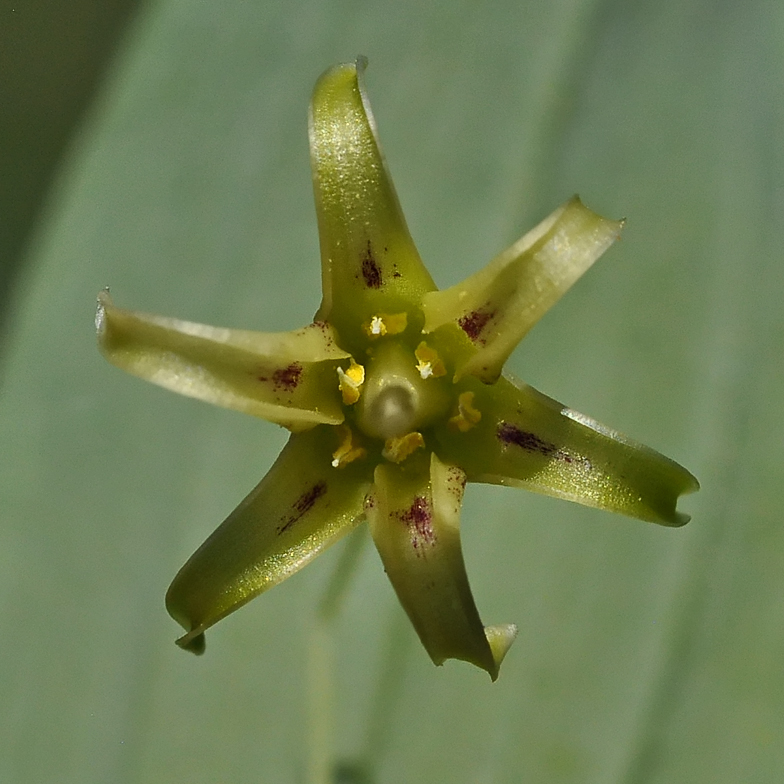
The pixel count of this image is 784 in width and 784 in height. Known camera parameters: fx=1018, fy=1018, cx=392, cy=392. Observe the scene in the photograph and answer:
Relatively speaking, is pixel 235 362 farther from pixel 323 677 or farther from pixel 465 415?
pixel 323 677

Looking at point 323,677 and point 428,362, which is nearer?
point 428,362

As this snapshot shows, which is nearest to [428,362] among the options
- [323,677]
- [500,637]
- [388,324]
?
[388,324]

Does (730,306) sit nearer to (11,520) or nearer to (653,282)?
(653,282)

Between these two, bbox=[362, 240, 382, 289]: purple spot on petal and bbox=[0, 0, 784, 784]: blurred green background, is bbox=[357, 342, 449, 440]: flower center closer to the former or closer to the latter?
bbox=[362, 240, 382, 289]: purple spot on petal

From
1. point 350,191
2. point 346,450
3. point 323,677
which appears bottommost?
point 323,677

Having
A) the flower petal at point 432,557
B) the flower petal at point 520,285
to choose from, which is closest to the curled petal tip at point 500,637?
the flower petal at point 432,557

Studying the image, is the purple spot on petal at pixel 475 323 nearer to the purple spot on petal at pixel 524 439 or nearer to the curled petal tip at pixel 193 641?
the purple spot on petal at pixel 524 439
